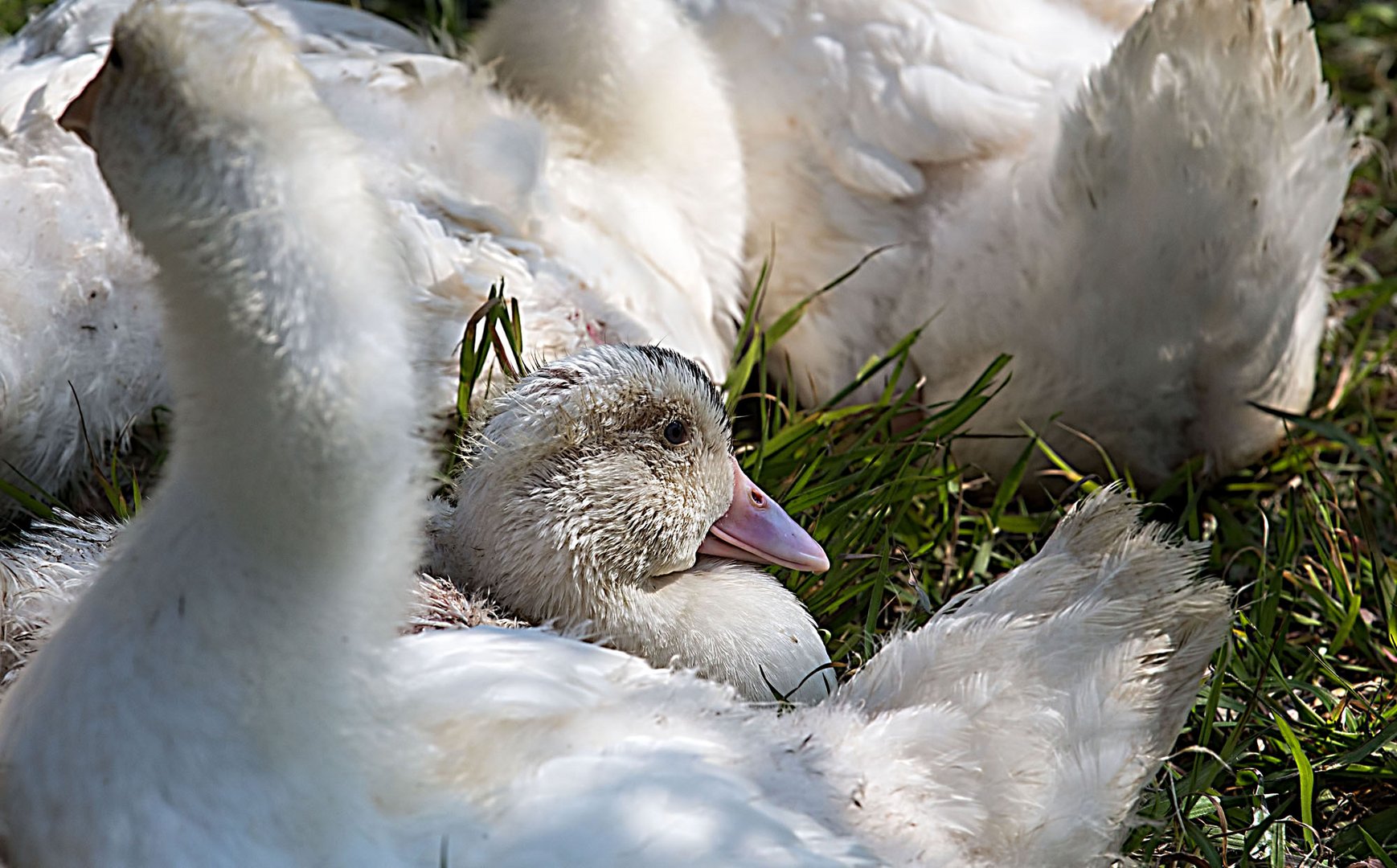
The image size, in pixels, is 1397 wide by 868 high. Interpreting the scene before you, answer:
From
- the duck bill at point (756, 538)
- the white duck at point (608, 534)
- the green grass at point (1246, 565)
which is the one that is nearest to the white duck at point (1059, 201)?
the green grass at point (1246, 565)

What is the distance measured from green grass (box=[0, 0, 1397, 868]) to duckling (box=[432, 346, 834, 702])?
223mm

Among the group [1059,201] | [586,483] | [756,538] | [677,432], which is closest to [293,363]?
[586,483]

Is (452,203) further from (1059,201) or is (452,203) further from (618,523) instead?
(1059,201)

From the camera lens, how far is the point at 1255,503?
10.6 feet

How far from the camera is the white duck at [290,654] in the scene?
4.83 feet

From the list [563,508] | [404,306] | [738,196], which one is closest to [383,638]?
[404,306]

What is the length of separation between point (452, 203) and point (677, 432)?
0.82m

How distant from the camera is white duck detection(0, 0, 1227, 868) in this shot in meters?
1.47

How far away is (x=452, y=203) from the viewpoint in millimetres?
2822

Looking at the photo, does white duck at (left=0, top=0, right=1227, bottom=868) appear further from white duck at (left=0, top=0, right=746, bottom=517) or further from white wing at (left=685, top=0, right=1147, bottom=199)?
white wing at (left=685, top=0, right=1147, bottom=199)

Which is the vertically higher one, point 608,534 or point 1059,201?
point 1059,201

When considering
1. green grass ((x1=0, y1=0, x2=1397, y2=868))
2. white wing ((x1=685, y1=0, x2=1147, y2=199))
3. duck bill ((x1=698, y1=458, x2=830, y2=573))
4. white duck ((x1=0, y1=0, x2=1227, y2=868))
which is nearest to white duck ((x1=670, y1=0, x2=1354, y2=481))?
white wing ((x1=685, y1=0, x2=1147, y2=199))

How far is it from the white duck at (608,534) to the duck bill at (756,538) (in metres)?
0.07

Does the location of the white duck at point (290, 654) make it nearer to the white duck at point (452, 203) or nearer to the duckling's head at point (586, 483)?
the duckling's head at point (586, 483)
